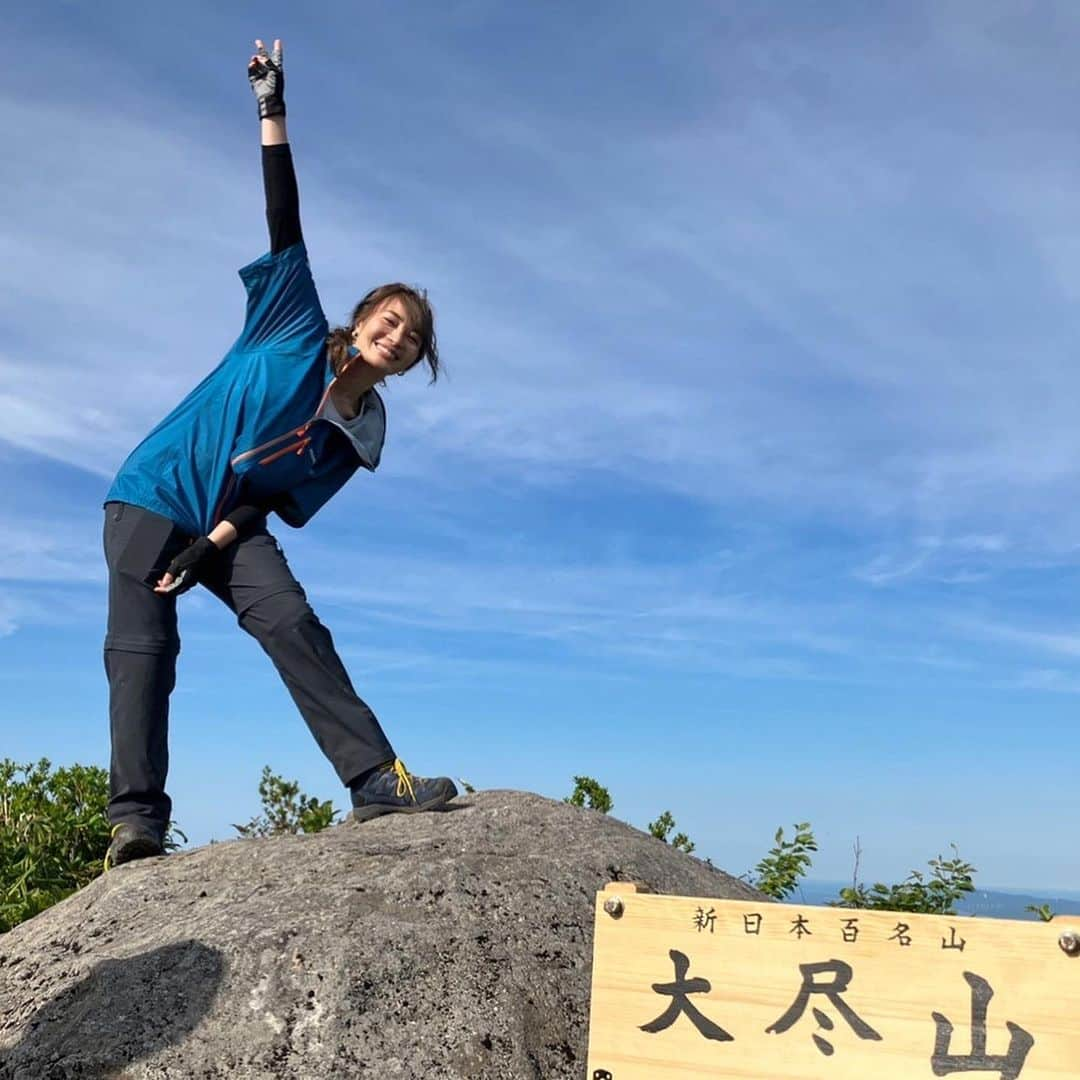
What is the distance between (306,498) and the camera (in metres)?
6.12

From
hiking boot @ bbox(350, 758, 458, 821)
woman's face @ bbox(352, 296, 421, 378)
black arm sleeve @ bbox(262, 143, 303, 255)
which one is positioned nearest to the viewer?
hiking boot @ bbox(350, 758, 458, 821)

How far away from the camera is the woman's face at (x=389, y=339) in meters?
6.02

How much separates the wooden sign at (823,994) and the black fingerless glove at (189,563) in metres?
2.86

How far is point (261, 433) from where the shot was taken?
587 cm

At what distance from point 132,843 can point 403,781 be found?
1.23 meters

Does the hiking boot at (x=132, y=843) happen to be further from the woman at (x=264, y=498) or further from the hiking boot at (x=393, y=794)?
the hiking boot at (x=393, y=794)

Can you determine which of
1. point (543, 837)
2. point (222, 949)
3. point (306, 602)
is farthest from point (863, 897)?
point (222, 949)

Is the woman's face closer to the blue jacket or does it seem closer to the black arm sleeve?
the blue jacket

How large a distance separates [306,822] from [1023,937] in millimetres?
4955

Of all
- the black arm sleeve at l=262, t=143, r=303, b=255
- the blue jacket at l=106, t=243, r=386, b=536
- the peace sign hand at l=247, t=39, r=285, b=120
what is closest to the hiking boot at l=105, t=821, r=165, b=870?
the blue jacket at l=106, t=243, r=386, b=536

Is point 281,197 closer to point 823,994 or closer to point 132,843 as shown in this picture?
point 132,843

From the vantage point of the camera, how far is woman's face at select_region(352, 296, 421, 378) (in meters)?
6.02

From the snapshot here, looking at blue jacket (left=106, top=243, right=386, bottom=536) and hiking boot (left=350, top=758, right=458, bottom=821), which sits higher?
blue jacket (left=106, top=243, right=386, bottom=536)

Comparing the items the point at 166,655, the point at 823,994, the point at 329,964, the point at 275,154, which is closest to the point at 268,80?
the point at 275,154
